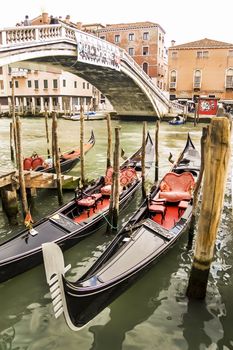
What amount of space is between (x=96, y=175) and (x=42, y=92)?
66.4 ft

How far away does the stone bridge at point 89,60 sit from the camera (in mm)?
9922

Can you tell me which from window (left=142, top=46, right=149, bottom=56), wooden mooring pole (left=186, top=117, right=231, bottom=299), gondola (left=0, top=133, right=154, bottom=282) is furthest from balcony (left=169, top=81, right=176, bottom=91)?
wooden mooring pole (left=186, top=117, right=231, bottom=299)

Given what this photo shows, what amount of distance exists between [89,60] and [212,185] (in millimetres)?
12062

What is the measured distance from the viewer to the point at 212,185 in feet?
8.84

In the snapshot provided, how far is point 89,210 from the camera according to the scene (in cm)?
488

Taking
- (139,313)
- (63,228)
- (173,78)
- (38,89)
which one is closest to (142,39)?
(173,78)

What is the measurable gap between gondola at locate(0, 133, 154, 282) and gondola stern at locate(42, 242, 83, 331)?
113 cm

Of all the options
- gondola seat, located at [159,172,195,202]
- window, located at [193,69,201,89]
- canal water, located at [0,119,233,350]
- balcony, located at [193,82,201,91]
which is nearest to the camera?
canal water, located at [0,119,233,350]

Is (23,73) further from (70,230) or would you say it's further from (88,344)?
(88,344)

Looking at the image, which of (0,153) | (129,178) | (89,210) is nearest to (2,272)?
(89,210)

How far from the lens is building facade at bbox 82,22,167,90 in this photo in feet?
91.2

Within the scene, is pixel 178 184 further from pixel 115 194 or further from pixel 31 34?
pixel 31 34

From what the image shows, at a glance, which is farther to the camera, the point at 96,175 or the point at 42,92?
the point at 42,92

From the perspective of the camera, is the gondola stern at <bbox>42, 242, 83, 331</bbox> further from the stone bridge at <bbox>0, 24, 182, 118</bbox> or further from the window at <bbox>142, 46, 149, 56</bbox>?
the window at <bbox>142, 46, 149, 56</bbox>
